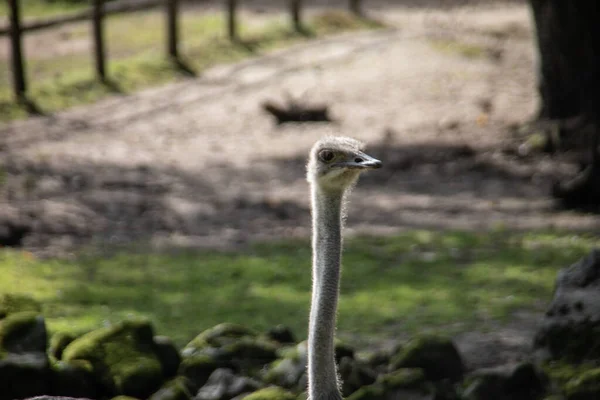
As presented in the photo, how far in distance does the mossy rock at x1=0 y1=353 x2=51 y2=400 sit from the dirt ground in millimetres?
2330

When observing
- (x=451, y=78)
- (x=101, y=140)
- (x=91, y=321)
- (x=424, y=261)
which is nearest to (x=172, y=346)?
(x=91, y=321)

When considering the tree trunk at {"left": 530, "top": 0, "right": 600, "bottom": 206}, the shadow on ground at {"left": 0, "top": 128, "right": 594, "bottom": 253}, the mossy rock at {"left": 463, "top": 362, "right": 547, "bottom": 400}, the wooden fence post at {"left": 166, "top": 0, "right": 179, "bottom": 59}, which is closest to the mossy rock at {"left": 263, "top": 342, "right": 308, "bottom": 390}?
the mossy rock at {"left": 463, "top": 362, "right": 547, "bottom": 400}

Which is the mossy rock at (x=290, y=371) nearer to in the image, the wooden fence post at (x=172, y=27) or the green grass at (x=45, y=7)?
the wooden fence post at (x=172, y=27)

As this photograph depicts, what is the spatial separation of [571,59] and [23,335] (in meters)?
7.54

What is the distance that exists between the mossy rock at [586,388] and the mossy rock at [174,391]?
1.75 m

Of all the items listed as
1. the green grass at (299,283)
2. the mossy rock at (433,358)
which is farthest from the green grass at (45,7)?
the mossy rock at (433,358)

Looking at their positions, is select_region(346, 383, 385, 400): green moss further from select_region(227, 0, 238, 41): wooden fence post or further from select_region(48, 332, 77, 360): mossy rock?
select_region(227, 0, 238, 41): wooden fence post

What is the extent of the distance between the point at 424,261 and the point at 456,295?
83cm

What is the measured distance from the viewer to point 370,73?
16109mm

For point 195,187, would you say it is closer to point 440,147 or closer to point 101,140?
point 101,140

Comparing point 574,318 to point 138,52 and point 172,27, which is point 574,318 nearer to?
point 172,27

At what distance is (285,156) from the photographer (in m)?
12.1

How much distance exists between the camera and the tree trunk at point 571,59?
1149 cm

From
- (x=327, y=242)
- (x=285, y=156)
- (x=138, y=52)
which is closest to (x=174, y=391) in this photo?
(x=327, y=242)
